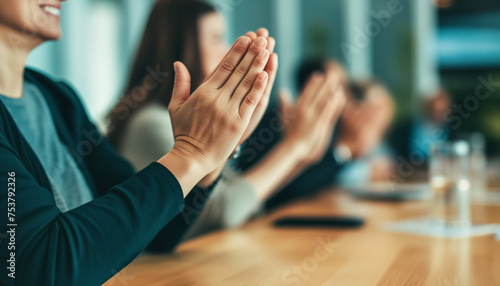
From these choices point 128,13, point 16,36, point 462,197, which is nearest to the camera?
point 16,36

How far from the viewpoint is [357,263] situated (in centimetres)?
79

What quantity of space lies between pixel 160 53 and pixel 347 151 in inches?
43.4

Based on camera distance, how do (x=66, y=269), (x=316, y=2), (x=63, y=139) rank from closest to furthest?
(x=66, y=269), (x=63, y=139), (x=316, y=2)

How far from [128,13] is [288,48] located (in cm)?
139

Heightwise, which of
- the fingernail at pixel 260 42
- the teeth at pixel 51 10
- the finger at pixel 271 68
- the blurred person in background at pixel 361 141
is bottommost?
the blurred person in background at pixel 361 141

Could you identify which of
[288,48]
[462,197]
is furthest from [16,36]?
[288,48]

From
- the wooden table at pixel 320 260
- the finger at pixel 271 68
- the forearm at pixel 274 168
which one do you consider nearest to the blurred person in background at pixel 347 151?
the forearm at pixel 274 168

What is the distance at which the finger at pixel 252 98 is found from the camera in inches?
24.4

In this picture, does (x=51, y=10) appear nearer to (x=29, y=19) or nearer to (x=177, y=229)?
(x=29, y=19)

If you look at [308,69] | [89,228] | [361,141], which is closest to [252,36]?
[89,228]

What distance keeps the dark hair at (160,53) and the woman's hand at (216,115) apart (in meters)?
0.55

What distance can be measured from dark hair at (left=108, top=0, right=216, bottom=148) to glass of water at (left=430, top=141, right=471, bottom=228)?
54cm

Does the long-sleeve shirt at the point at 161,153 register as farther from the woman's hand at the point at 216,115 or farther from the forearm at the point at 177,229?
the woman's hand at the point at 216,115

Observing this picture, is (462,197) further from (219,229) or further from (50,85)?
(50,85)
